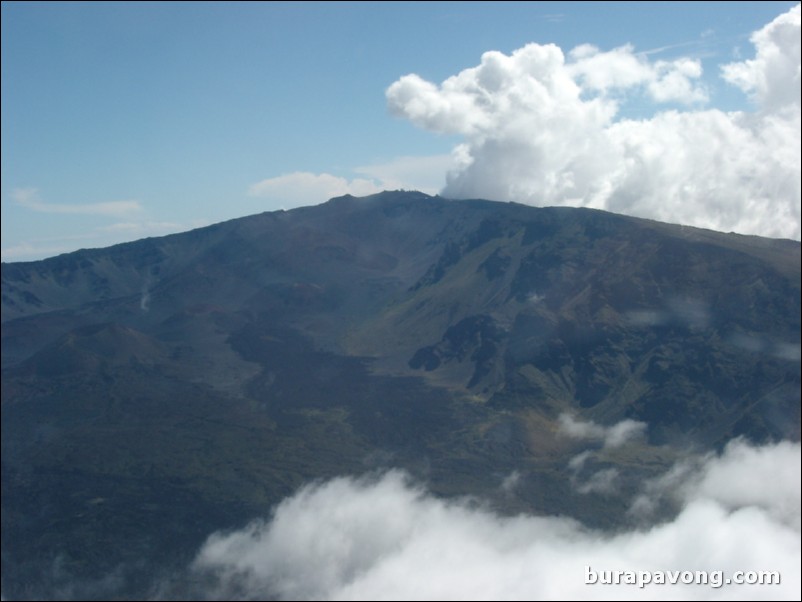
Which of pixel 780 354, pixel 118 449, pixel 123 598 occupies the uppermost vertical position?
pixel 780 354

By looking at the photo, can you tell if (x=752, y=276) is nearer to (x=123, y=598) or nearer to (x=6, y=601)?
(x=123, y=598)

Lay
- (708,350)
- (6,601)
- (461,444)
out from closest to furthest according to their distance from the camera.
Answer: (6,601), (461,444), (708,350)

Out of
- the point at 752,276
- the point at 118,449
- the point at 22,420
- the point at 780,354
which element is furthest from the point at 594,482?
the point at 22,420

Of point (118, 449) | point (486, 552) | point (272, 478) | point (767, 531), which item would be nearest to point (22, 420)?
point (118, 449)

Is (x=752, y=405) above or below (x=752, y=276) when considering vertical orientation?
below

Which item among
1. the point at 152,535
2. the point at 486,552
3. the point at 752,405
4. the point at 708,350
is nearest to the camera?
the point at 486,552

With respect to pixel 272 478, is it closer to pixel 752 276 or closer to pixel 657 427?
pixel 657 427

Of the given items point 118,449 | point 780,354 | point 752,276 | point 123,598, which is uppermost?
point 752,276

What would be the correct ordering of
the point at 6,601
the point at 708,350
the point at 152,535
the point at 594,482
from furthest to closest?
1. the point at 708,350
2. the point at 594,482
3. the point at 152,535
4. the point at 6,601

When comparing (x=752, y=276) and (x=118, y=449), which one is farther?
(x=752, y=276)
